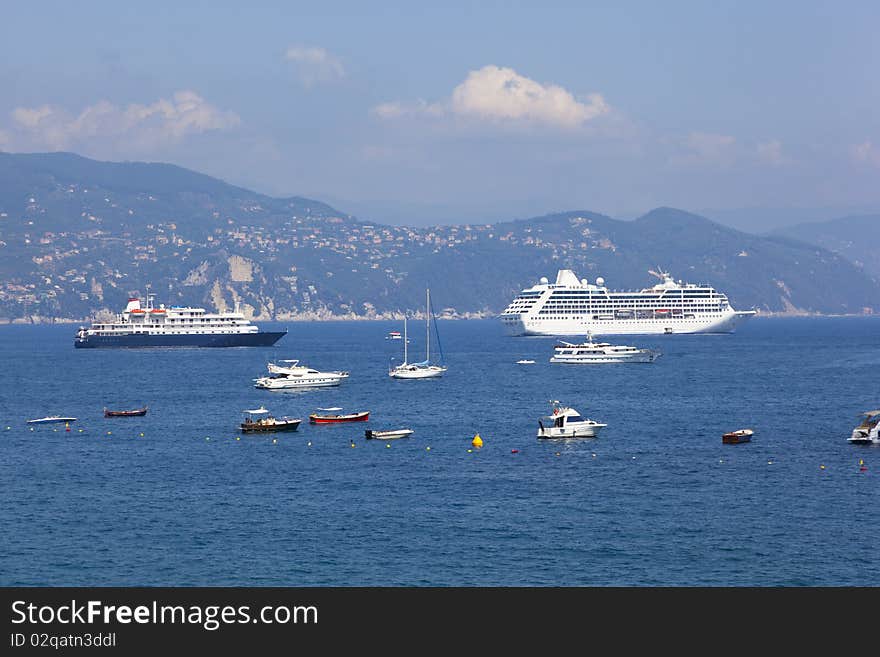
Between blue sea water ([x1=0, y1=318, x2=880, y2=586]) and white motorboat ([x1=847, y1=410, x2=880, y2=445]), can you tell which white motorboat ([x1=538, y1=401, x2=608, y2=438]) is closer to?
blue sea water ([x1=0, y1=318, x2=880, y2=586])

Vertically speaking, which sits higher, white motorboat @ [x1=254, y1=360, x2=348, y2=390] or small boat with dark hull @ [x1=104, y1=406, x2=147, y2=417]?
white motorboat @ [x1=254, y1=360, x2=348, y2=390]

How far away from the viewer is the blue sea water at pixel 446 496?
45750mm

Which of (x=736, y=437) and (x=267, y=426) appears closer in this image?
(x=736, y=437)

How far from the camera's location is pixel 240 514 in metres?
55.9

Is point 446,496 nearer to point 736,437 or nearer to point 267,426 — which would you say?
point 736,437

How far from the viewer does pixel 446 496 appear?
6025 cm

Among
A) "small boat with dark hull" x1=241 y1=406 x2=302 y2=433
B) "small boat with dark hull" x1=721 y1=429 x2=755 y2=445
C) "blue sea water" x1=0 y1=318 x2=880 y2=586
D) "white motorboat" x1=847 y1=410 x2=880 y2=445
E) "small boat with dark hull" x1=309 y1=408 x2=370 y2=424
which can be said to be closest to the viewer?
"blue sea water" x1=0 y1=318 x2=880 y2=586

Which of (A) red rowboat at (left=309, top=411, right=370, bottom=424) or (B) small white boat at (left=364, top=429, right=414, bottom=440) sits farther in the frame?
(A) red rowboat at (left=309, top=411, right=370, bottom=424)

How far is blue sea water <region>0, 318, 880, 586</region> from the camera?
4575 cm

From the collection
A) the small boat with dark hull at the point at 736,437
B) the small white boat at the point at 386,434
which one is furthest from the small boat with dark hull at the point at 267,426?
the small boat with dark hull at the point at 736,437

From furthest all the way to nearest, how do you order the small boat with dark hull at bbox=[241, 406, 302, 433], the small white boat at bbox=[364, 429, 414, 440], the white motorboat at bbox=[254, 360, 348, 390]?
the white motorboat at bbox=[254, 360, 348, 390] < the small boat with dark hull at bbox=[241, 406, 302, 433] < the small white boat at bbox=[364, 429, 414, 440]

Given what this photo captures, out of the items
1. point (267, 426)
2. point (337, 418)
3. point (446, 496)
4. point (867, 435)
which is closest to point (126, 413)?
point (267, 426)

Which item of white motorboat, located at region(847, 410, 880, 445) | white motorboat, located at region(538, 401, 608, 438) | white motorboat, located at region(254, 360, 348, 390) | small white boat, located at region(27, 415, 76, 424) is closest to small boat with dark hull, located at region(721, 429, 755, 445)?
white motorboat, located at region(847, 410, 880, 445)
